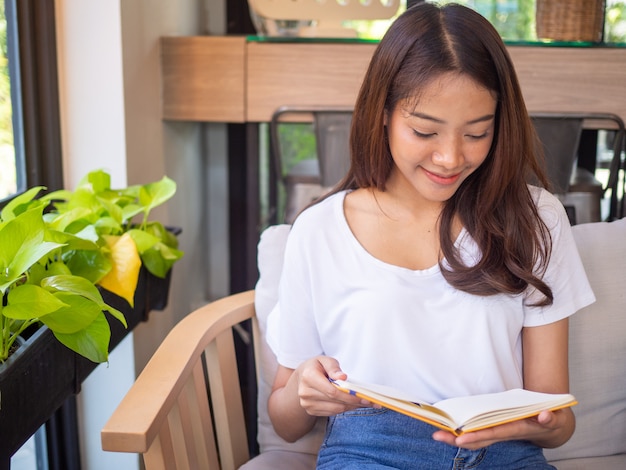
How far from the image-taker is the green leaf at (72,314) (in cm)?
102

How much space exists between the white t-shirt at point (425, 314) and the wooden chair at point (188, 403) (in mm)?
175

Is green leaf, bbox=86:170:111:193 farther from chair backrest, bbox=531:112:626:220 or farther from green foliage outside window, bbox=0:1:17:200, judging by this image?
chair backrest, bbox=531:112:626:220

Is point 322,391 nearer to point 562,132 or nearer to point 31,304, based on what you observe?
point 31,304

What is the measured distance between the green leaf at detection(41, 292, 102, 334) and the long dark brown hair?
0.45 meters

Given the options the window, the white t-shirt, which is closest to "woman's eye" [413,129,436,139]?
the white t-shirt

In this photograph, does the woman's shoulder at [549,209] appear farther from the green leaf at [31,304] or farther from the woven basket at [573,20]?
the woven basket at [573,20]

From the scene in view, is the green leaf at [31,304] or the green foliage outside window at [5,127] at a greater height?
the green foliage outside window at [5,127]

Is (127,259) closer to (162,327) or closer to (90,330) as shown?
(90,330)

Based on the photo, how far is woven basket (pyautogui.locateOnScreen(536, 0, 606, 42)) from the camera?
2.02 meters

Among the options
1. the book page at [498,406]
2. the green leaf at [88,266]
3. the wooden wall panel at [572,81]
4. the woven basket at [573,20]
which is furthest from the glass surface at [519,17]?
the book page at [498,406]

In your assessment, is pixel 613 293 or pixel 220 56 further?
pixel 220 56

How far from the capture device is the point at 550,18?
204 centimetres

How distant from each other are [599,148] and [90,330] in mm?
1782

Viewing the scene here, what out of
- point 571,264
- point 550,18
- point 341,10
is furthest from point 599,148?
point 571,264
